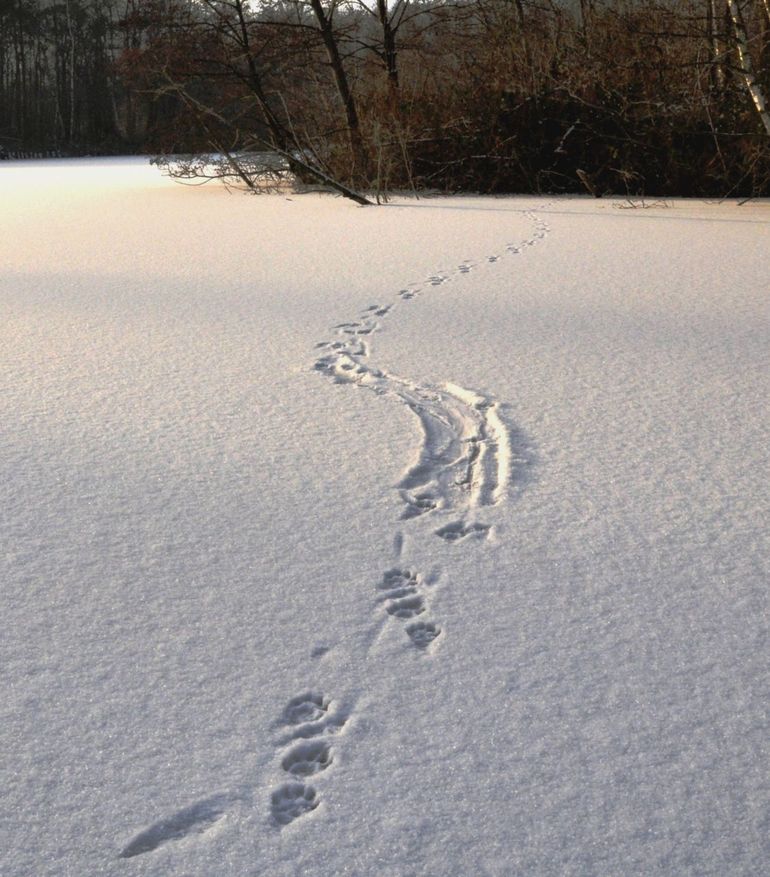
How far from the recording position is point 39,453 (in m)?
2.75

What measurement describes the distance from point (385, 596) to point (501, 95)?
33.8 ft

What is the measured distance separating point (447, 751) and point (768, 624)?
2.45ft

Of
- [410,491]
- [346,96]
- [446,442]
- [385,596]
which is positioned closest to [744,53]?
[346,96]

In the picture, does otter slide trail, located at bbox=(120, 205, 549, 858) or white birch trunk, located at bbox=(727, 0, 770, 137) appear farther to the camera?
white birch trunk, located at bbox=(727, 0, 770, 137)

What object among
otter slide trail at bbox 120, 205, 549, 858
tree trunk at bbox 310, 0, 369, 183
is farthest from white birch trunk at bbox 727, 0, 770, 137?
otter slide trail at bbox 120, 205, 549, 858

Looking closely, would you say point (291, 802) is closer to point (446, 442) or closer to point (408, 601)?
point (408, 601)

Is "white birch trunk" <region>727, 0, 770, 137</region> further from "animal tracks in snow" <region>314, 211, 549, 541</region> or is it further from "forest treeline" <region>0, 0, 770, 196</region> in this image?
"animal tracks in snow" <region>314, 211, 549, 541</region>

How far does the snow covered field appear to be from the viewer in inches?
53.1

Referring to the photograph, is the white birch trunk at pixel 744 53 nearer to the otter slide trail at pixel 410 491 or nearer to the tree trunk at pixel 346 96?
the tree trunk at pixel 346 96

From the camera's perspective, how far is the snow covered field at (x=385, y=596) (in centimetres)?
135

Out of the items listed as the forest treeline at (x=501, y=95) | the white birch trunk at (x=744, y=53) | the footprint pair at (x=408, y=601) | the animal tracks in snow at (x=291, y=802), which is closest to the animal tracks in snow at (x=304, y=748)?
the animal tracks in snow at (x=291, y=802)

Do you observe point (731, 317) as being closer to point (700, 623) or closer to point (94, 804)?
point (700, 623)

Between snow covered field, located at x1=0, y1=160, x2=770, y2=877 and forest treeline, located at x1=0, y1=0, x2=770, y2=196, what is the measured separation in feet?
19.7

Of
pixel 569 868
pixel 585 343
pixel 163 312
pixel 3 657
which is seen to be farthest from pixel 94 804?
pixel 163 312
